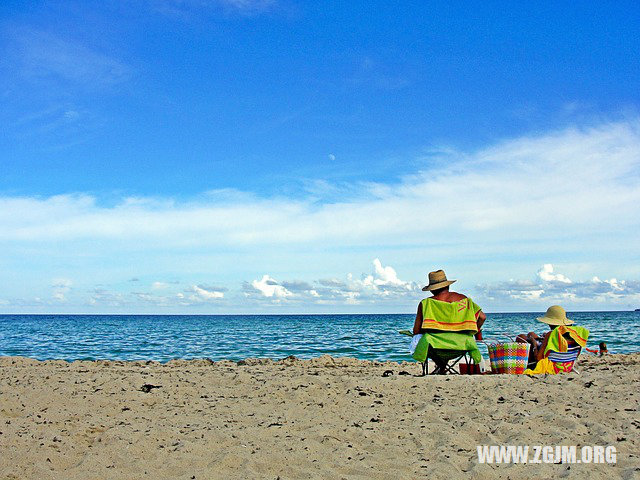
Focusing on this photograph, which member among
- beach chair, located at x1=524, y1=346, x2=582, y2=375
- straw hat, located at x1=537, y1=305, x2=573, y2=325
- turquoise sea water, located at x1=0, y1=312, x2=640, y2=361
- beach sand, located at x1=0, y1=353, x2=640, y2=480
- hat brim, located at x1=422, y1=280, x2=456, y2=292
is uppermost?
hat brim, located at x1=422, y1=280, x2=456, y2=292

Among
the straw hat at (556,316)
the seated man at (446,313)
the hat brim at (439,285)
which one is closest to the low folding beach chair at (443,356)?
the seated man at (446,313)

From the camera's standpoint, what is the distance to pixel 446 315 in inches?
302

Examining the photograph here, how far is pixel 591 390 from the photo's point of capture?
6746 millimetres

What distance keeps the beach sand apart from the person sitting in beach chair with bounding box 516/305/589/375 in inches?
14.6

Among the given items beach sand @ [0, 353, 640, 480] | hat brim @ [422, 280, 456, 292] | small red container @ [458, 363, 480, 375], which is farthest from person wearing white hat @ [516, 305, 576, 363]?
hat brim @ [422, 280, 456, 292]

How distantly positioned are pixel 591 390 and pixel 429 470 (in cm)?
339

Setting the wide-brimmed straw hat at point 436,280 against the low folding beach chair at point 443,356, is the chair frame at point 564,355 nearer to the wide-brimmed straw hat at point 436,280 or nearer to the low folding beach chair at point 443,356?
the low folding beach chair at point 443,356

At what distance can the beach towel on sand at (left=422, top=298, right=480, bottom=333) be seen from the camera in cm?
763

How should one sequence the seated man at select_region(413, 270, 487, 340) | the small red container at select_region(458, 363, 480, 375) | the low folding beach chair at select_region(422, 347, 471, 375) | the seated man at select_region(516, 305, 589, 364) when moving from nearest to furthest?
the seated man at select_region(413, 270, 487, 340) < the low folding beach chair at select_region(422, 347, 471, 375) < the seated man at select_region(516, 305, 589, 364) < the small red container at select_region(458, 363, 480, 375)

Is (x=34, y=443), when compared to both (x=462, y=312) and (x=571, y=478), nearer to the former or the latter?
(x=571, y=478)

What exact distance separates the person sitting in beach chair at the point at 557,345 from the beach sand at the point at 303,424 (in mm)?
371

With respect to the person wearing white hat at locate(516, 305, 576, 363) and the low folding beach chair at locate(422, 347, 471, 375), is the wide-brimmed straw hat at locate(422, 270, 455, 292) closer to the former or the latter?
the low folding beach chair at locate(422, 347, 471, 375)

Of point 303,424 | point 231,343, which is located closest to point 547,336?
point 303,424

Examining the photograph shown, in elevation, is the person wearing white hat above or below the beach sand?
above
